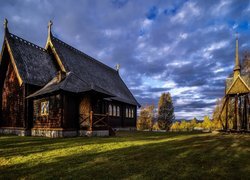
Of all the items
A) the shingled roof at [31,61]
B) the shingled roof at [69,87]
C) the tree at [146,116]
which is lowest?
the tree at [146,116]

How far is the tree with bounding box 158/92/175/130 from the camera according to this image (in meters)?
57.4

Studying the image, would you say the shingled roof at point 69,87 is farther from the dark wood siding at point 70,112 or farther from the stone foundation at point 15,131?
the stone foundation at point 15,131

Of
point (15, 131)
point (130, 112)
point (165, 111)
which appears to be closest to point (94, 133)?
point (15, 131)

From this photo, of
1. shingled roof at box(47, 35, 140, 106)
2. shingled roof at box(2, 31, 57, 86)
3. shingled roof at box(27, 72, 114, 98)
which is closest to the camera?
shingled roof at box(27, 72, 114, 98)

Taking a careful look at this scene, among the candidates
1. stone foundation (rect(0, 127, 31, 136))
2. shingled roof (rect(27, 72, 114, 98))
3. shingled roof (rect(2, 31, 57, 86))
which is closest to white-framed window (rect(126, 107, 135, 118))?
shingled roof (rect(2, 31, 57, 86))

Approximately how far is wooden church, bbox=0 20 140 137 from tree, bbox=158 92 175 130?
3392 centimetres

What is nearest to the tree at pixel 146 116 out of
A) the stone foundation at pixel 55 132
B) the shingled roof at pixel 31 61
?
the shingled roof at pixel 31 61

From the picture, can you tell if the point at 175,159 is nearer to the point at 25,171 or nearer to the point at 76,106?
the point at 25,171

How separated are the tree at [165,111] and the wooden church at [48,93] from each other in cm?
3392

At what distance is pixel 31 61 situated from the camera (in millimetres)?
22281

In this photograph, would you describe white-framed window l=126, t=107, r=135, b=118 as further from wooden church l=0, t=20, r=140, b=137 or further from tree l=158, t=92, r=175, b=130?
tree l=158, t=92, r=175, b=130

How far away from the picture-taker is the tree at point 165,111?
188 ft

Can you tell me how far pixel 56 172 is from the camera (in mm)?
6234

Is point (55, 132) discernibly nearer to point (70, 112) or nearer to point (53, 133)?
point (53, 133)
